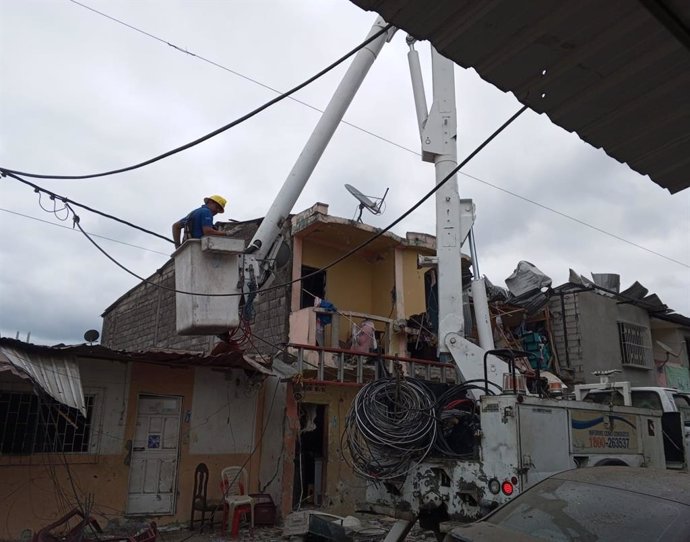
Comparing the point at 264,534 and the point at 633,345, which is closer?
Answer: the point at 264,534

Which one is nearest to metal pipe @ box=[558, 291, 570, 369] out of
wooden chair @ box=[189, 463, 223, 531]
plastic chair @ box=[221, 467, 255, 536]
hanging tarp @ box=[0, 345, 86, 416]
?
plastic chair @ box=[221, 467, 255, 536]

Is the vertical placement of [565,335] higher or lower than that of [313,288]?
lower

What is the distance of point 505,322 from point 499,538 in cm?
1474

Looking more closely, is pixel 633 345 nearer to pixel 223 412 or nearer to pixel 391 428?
pixel 223 412

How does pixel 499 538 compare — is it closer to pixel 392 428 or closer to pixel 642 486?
pixel 642 486

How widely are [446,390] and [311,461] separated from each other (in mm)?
6708

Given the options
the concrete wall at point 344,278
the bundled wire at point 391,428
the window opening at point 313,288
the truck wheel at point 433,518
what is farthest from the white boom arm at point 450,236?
the window opening at point 313,288

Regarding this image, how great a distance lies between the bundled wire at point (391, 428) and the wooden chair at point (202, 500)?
4.54 metres

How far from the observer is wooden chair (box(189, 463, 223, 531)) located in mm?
10438

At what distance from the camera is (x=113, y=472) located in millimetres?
10203

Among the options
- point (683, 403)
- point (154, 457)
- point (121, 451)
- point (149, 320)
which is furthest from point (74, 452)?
point (683, 403)

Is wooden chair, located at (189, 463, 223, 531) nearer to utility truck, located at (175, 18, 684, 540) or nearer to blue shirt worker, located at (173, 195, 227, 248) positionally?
utility truck, located at (175, 18, 684, 540)

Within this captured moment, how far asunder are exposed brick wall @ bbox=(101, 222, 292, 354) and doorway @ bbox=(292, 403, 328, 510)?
6.35 feet

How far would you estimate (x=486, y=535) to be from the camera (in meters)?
3.76
